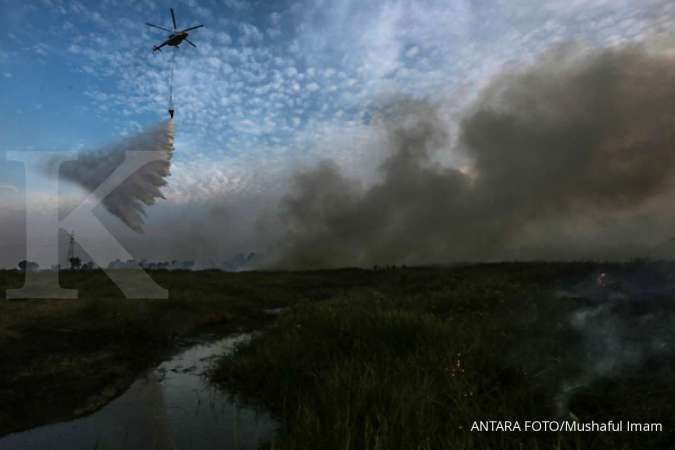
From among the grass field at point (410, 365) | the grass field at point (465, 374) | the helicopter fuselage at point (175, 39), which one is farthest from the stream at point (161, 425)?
the helicopter fuselage at point (175, 39)

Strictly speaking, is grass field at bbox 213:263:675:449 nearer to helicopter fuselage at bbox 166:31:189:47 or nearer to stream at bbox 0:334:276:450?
stream at bbox 0:334:276:450

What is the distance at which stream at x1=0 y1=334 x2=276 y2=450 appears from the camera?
7777mm

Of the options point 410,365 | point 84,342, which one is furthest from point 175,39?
point 410,365

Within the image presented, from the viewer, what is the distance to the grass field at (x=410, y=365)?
6.22m

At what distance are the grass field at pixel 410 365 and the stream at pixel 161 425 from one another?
54cm

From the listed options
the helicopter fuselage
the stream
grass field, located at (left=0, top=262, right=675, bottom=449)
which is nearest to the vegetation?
grass field, located at (left=0, top=262, right=675, bottom=449)

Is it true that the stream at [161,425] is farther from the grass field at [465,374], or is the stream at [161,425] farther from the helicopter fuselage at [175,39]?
the helicopter fuselage at [175,39]

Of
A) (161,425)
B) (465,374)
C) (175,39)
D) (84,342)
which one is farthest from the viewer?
(175,39)

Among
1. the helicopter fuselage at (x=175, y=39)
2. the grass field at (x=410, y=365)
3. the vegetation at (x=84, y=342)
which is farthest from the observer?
the helicopter fuselage at (x=175, y=39)

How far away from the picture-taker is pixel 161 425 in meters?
8.71

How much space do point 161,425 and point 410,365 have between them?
17.9 feet

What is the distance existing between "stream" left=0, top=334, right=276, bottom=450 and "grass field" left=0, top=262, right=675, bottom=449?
1.76 ft

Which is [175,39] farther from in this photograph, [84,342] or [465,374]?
[465,374]

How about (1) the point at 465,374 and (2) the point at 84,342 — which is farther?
(2) the point at 84,342
